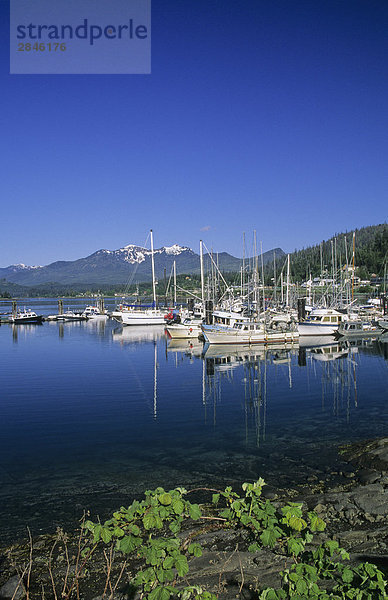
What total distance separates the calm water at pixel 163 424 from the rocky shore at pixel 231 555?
4.86 ft

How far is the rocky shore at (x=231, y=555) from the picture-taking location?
830 centimetres

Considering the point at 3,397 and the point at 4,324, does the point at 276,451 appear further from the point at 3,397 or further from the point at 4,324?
the point at 4,324

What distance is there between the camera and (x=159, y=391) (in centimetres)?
3019

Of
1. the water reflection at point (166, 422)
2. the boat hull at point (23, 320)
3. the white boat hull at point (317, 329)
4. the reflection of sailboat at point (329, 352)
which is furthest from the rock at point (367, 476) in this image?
the boat hull at point (23, 320)

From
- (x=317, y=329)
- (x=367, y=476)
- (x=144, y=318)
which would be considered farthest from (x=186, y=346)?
(x=367, y=476)

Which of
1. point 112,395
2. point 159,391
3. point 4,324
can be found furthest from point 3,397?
point 4,324

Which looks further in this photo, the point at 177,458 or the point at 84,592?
the point at 177,458

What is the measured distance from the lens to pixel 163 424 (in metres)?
22.0

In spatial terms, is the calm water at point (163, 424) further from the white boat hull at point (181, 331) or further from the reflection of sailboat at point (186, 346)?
the white boat hull at point (181, 331)

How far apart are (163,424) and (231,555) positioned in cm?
1351

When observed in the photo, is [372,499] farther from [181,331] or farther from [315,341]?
[181,331]

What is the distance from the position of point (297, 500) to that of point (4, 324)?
10067 centimetres

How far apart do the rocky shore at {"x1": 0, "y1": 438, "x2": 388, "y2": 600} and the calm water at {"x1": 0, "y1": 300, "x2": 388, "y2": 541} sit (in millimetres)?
1481

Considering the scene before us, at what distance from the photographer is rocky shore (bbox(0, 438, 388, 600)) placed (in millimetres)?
8305
